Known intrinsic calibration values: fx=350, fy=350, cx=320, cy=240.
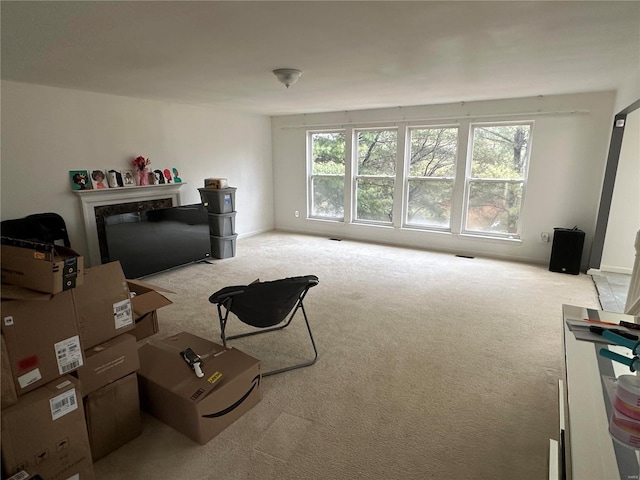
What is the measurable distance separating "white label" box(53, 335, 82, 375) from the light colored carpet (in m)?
0.61

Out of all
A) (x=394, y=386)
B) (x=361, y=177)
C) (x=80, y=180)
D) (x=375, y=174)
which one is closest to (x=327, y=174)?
(x=361, y=177)

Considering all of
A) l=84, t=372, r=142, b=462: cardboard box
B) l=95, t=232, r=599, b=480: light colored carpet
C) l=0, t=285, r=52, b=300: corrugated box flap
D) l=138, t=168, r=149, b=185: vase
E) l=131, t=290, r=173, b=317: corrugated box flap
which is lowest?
l=95, t=232, r=599, b=480: light colored carpet

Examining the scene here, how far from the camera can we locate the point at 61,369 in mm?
1384

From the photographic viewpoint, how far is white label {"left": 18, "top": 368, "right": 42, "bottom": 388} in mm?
1272

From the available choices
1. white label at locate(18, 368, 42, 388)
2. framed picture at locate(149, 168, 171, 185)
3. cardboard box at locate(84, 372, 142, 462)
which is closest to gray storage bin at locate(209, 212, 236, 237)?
framed picture at locate(149, 168, 171, 185)

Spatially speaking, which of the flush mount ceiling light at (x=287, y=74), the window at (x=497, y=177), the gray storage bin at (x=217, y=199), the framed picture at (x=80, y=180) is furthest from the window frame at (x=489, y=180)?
the framed picture at (x=80, y=180)

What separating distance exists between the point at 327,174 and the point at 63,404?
17.9ft

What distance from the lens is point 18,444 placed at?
4.10 ft

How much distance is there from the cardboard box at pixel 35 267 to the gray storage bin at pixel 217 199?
145 inches

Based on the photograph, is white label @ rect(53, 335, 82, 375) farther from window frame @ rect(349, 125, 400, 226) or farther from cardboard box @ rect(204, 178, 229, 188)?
window frame @ rect(349, 125, 400, 226)

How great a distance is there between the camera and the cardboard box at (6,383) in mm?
1209

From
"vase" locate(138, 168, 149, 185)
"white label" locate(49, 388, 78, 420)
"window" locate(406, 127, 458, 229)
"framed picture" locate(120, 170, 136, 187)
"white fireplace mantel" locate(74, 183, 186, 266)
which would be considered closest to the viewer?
"white label" locate(49, 388, 78, 420)

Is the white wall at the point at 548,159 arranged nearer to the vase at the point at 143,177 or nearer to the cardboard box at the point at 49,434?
the vase at the point at 143,177

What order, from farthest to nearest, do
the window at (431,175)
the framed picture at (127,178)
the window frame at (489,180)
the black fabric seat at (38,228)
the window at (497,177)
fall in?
the window at (431,175) < the window at (497,177) < the window frame at (489,180) < the framed picture at (127,178) < the black fabric seat at (38,228)
